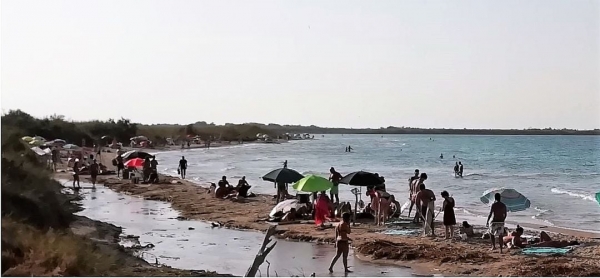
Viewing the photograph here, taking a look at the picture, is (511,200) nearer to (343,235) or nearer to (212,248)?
(343,235)

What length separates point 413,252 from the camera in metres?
13.8

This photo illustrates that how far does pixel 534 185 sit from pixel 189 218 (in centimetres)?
2558

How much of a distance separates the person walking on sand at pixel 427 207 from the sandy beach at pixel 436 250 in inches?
12.5

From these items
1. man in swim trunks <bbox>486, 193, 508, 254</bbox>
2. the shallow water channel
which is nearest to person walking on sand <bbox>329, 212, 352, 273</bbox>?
the shallow water channel

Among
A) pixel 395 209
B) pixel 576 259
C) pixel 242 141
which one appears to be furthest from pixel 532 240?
pixel 242 141

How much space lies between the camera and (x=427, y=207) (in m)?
16.5

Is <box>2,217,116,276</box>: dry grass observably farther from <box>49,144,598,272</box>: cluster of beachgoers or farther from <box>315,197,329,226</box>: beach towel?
<box>315,197,329,226</box>: beach towel

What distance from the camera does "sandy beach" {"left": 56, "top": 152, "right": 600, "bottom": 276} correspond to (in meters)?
12.6

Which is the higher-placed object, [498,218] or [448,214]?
[498,218]

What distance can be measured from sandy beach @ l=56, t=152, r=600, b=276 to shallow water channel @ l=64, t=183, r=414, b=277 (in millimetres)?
507

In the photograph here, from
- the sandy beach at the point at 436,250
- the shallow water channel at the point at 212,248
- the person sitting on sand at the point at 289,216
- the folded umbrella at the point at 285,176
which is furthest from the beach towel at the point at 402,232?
the folded umbrella at the point at 285,176

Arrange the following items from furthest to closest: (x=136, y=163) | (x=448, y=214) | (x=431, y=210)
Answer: (x=136, y=163), (x=431, y=210), (x=448, y=214)

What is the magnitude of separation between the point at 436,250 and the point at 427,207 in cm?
261

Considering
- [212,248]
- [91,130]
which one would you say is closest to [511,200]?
[212,248]
